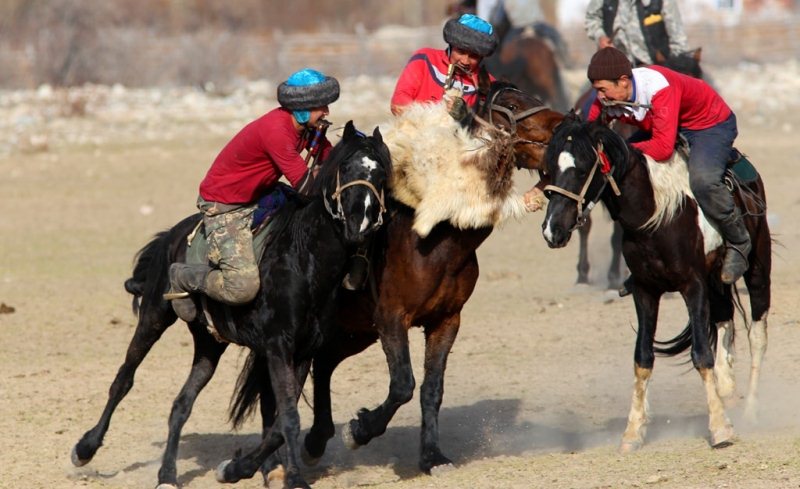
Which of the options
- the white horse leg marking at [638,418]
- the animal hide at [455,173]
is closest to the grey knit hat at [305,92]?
the animal hide at [455,173]

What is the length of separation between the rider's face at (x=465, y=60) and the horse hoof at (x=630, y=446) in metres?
2.25

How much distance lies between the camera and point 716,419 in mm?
6965

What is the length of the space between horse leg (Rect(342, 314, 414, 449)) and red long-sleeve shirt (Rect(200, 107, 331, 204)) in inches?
35.6

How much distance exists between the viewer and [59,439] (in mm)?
7980

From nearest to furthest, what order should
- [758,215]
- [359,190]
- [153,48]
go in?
[359,190] < [758,215] < [153,48]

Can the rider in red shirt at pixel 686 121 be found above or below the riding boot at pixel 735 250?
above

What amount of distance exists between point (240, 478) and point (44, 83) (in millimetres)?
23199

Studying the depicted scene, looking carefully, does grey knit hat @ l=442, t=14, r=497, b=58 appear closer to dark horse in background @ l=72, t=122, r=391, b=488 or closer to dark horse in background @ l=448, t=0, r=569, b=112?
dark horse in background @ l=72, t=122, r=391, b=488

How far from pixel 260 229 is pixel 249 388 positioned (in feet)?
3.55

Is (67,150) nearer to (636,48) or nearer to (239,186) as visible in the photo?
(636,48)

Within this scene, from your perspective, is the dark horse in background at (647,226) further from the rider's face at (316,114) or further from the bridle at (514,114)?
the rider's face at (316,114)

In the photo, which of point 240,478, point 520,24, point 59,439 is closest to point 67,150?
point 520,24

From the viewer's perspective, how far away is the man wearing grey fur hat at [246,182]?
655cm

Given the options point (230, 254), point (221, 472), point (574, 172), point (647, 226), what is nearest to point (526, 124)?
point (574, 172)
